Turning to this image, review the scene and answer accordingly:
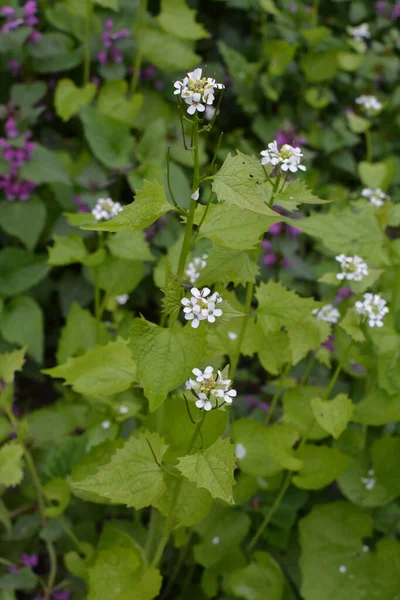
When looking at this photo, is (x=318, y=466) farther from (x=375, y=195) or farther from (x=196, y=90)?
(x=196, y=90)

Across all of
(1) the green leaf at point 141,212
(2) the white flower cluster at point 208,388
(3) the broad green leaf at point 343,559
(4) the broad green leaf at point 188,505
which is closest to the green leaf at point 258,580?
(3) the broad green leaf at point 343,559

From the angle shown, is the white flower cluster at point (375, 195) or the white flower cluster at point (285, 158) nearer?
the white flower cluster at point (285, 158)

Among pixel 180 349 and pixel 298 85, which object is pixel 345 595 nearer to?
pixel 180 349

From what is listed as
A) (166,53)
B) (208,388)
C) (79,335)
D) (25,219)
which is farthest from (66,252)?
(166,53)

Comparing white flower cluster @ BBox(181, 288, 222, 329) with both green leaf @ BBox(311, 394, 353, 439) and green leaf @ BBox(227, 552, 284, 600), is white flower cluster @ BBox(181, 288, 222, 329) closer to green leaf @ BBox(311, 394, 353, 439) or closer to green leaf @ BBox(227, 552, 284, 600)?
green leaf @ BBox(311, 394, 353, 439)

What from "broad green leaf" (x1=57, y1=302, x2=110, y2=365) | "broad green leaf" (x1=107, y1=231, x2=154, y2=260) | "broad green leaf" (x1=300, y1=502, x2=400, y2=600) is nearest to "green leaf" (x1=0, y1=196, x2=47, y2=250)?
"broad green leaf" (x1=57, y1=302, x2=110, y2=365)

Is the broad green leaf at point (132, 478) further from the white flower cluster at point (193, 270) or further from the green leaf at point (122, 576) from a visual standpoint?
the white flower cluster at point (193, 270)

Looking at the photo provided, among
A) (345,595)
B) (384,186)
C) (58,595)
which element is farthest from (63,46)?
(345,595)
